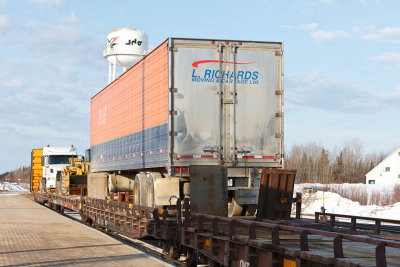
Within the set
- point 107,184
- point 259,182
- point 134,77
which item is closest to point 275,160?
point 259,182

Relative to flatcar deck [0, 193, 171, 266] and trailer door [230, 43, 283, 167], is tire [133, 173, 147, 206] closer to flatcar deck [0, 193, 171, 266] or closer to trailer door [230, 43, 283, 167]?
flatcar deck [0, 193, 171, 266]

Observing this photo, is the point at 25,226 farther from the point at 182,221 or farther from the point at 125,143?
the point at 182,221

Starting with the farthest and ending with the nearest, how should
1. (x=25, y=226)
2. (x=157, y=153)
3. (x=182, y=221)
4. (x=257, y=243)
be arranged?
(x=25, y=226), (x=157, y=153), (x=182, y=221), (x=257, y=243)

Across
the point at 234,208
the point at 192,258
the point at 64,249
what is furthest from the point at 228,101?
the point at 64,249

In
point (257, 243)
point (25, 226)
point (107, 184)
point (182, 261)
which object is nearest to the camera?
point (257, 243)

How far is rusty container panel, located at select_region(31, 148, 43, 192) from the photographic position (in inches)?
1836

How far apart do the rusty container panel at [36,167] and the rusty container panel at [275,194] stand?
3616 centimetres

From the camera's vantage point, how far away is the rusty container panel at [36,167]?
46.6 m

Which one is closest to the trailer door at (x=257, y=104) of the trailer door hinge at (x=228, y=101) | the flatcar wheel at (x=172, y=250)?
the trailer door hinge at (x=228, y=101)

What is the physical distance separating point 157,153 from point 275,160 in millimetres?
3074

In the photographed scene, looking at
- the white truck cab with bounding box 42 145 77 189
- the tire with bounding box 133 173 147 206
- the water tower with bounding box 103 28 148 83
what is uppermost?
the water tower with bounding box 103 28 148 83

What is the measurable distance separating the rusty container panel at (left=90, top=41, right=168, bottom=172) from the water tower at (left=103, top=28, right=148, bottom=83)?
26.4 metres

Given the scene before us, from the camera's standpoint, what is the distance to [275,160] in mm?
14188

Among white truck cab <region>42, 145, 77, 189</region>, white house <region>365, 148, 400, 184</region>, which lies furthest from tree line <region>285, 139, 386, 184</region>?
white truck cab <region>42, 145, 77, 189</region>
